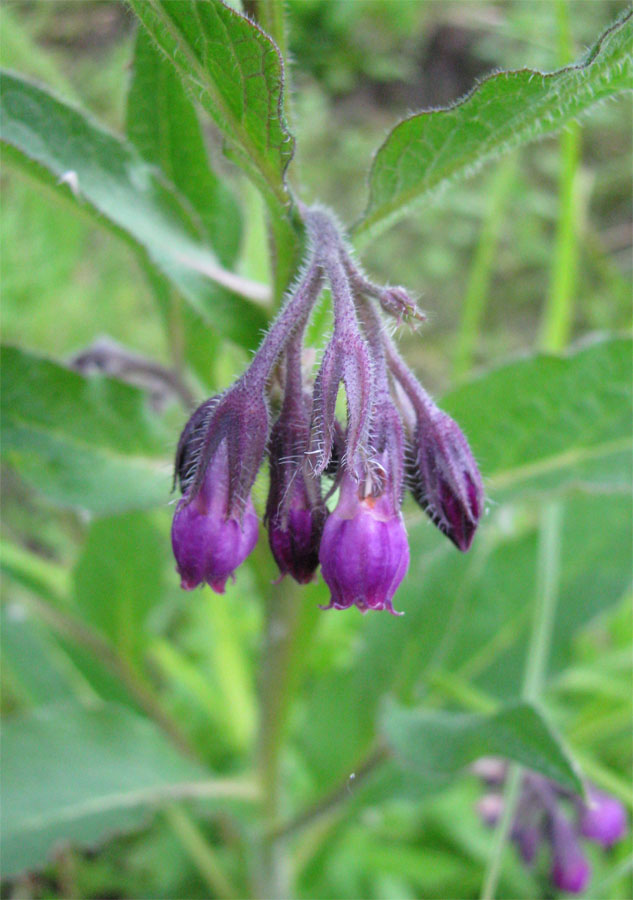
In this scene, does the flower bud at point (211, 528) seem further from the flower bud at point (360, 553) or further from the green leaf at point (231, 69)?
the green leaf at point (231, 69)

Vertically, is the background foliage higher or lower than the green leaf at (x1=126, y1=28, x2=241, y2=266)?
lower

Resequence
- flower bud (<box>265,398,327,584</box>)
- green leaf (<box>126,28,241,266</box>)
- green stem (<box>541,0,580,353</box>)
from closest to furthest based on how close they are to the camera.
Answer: flower bud (<box>265,398,327,584</box>) < green leaf (<box>126,28,241,266</box>) < green stem (<box>541,0,580,353</box>)

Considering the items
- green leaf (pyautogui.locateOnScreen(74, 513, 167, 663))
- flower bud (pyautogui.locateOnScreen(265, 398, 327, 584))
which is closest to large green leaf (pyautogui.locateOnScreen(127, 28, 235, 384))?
flower bud (pyautogui.locateOnScreen(265, 398, 327, 584))

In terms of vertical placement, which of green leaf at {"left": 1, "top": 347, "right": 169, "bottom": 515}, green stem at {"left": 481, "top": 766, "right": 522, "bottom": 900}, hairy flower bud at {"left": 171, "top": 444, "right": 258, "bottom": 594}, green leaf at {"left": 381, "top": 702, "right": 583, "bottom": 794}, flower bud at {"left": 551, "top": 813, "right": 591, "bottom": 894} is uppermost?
green leaf at {"left": 1, "top": 347, "right": 169, "bottom": 515}

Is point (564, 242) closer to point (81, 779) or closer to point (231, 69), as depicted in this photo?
point (231, 69)

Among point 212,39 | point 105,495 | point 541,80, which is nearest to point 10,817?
point 105,495

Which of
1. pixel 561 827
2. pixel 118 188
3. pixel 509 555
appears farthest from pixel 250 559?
pixel 561 827

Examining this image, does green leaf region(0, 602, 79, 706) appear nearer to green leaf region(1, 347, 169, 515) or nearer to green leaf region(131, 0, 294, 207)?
green leaf region(1, 347, 169, 515)
